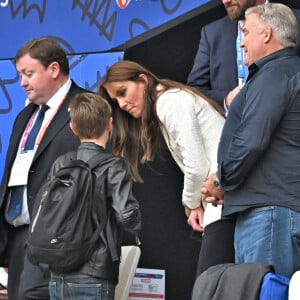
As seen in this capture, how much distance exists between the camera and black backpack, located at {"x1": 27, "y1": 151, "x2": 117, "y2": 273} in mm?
4301

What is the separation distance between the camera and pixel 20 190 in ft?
16.4

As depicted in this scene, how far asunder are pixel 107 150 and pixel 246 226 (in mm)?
1132

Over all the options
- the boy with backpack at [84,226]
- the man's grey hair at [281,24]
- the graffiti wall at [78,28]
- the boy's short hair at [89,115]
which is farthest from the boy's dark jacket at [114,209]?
the graffiti wall at [78,28]

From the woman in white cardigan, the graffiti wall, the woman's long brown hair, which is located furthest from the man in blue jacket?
the graffiti wall

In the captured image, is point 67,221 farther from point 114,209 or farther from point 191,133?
point 191,133

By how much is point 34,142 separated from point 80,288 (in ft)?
3.26

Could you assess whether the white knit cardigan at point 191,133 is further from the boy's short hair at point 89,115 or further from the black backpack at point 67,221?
the black backpack at point 67,221

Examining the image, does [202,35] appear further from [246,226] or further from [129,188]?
[246,226]

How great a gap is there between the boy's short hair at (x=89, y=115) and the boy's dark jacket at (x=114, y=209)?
15cm

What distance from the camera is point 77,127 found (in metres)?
4.53

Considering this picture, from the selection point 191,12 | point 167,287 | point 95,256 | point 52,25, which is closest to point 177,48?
point 191,12

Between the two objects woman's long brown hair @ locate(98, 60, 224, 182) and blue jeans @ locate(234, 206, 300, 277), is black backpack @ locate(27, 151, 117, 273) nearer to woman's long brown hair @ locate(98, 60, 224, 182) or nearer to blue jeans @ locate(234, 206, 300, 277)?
woman's long brown hair @ locate(98, 60, 224, 182)

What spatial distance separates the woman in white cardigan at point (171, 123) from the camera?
461 cm

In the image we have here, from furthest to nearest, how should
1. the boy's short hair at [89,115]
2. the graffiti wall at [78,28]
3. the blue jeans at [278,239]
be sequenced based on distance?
1. the graffiti wall at [78,28]
2. the boy's short hair at [89,115]
3. the blue jeans at [278,239]
